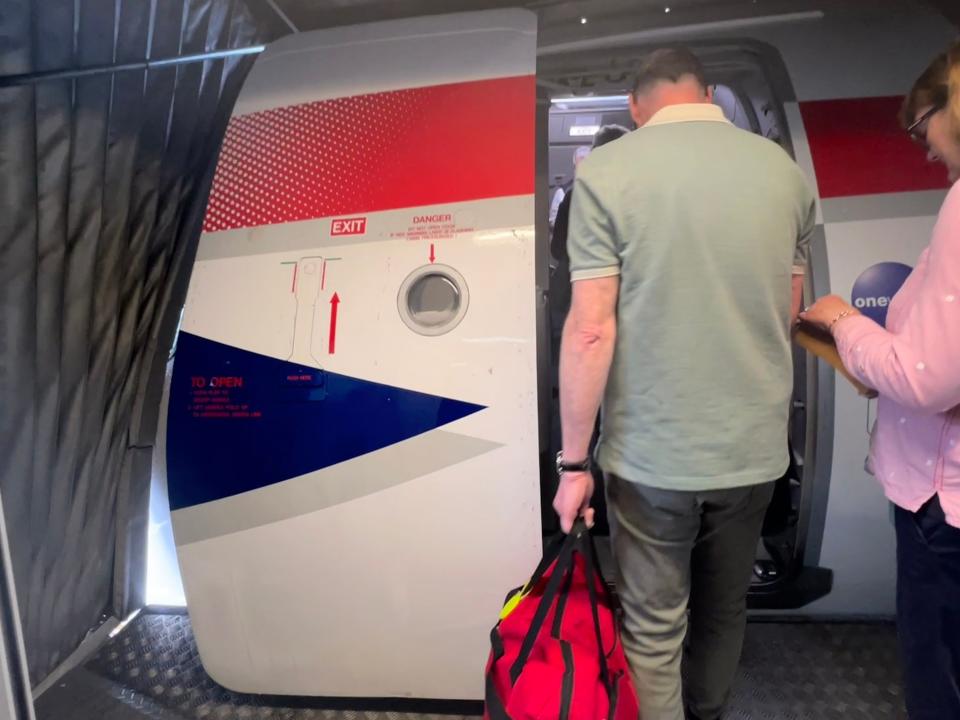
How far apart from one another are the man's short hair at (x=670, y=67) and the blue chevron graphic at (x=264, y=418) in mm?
768

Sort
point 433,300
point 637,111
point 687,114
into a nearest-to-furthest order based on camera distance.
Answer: point 687,114 < point 637,111 < point 433,300

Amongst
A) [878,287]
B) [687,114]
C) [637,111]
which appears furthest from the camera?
[878,287]

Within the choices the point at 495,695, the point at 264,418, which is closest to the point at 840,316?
the point at 495,695

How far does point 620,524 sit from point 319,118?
1255 millimetres

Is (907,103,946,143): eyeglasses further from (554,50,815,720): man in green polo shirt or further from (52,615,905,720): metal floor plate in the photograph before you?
(52,615,905,720): metal floor plate

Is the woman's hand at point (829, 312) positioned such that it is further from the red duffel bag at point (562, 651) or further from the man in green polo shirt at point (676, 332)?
the red duffel bag at point (562, 651)

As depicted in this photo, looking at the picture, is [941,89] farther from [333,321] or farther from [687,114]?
[333,321]

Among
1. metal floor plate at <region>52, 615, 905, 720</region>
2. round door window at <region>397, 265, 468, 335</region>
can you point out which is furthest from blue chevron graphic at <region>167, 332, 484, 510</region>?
metal floor plate at <region>52, 615, 905, 720</region>

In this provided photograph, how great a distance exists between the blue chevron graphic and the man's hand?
31cm

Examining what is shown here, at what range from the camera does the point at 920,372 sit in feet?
3.06

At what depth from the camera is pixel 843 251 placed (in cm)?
159

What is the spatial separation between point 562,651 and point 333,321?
878mm

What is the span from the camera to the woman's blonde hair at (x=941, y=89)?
98 centimetres

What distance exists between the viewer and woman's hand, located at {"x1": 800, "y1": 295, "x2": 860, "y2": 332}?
1.13 meters
